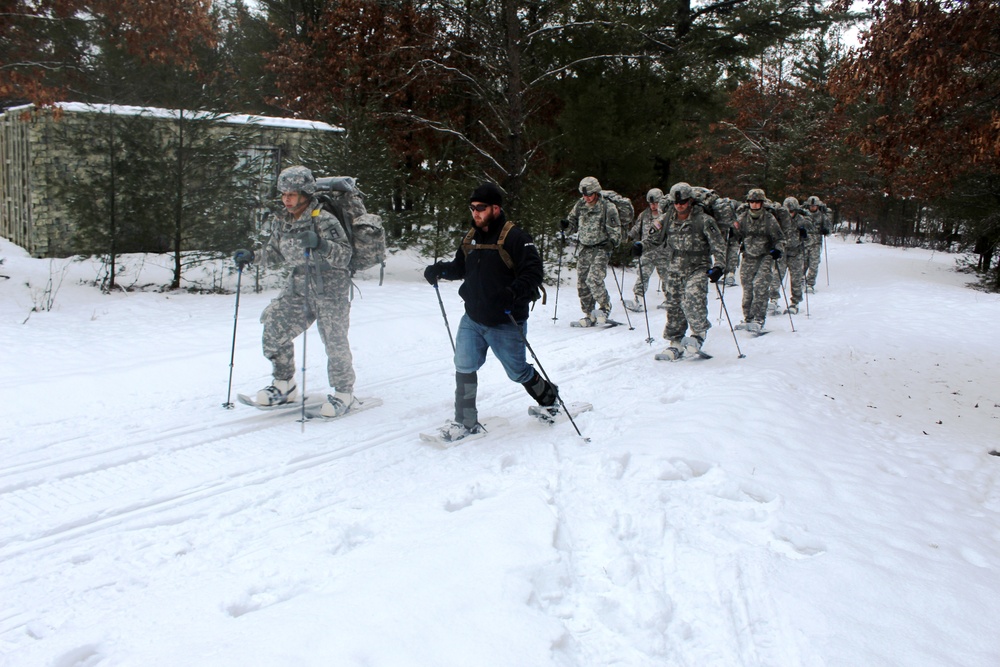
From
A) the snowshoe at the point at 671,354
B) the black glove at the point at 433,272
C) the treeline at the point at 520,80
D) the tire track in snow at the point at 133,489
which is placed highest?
the treeline at the point at 520,80

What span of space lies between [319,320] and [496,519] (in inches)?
120

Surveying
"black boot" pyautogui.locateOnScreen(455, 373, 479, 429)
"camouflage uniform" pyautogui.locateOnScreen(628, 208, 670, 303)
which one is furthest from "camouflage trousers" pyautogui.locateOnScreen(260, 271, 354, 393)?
"camouflage uniform" pyautogui.locateOnScreen(628, 208, 670, 303)

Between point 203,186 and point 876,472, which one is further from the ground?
point 203,186

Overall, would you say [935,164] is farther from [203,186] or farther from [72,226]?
[72,226]

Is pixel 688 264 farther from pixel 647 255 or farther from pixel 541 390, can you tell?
pixel 647 255

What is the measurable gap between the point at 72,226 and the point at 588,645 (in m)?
13.9

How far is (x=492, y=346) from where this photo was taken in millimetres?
5637

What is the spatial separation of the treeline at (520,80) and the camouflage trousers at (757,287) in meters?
2.53

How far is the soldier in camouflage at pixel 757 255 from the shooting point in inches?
427

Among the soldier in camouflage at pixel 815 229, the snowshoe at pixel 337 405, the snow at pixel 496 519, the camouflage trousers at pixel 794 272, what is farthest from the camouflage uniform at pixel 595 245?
the soldier in camouflage at pixel 815 229

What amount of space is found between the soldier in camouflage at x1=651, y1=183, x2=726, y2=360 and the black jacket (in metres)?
3.37

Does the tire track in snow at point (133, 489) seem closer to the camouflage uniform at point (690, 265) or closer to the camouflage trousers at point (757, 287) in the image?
the camouflage uniform at point (690, 265)

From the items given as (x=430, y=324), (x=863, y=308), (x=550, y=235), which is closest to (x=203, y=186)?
(x=430, y=324)

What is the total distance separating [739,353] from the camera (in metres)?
8.65
